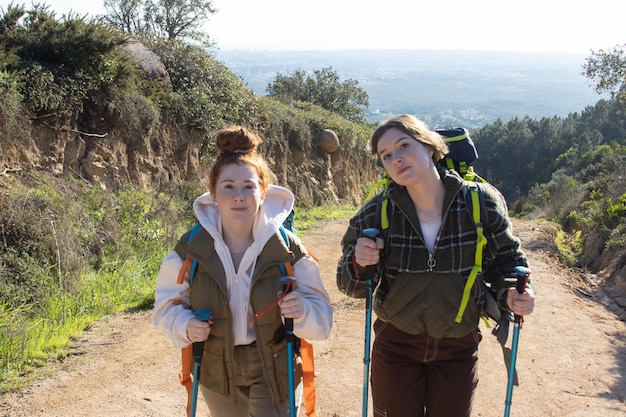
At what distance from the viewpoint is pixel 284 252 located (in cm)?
264

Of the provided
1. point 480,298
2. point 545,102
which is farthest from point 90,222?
point 545,102

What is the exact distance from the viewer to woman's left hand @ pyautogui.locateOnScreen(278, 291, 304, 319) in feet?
8.19

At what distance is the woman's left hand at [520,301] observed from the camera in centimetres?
261

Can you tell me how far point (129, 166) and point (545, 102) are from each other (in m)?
171

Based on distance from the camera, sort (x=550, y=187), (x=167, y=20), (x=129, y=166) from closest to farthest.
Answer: (x=129, y=166) < (x=167, y=20) < (x=550, y=187)

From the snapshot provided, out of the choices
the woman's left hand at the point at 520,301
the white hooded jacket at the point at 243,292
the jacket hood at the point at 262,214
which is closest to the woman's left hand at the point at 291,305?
the white hooded jacket at the point at 243,292

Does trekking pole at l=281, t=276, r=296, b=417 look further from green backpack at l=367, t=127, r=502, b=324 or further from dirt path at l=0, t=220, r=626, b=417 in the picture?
dirt path at l=0, t=220, r=626, b=417

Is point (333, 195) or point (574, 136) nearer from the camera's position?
point (333, 195)

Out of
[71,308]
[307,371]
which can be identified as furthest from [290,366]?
[71,308]

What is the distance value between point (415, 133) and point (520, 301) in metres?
0.93

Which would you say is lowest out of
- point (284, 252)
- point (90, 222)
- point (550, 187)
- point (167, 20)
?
point (550, 187)

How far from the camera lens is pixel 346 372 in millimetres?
5387

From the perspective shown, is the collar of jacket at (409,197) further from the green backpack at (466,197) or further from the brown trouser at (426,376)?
the brown trouser at (426,376)

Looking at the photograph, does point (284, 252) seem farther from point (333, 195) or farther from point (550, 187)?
point (550, 187)
